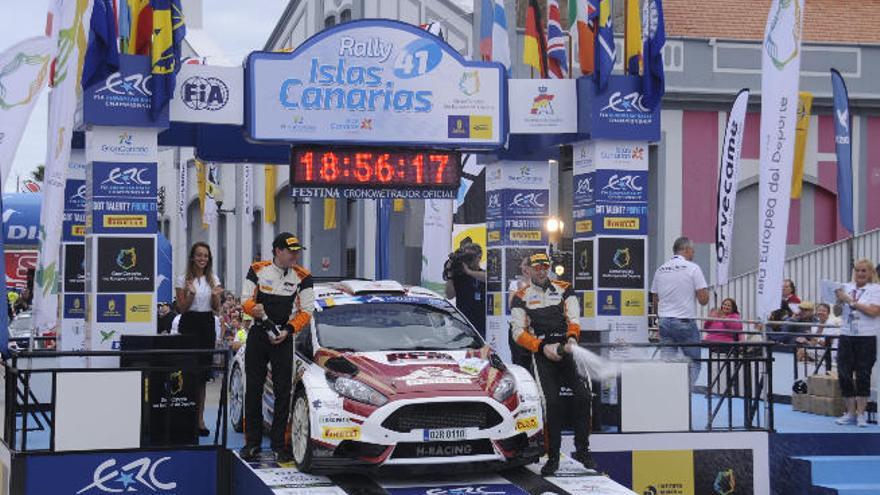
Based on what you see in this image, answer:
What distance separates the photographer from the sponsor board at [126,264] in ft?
45.6

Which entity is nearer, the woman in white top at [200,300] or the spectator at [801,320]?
the woman in white top at [200,300]

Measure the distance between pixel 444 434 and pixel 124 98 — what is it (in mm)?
5531

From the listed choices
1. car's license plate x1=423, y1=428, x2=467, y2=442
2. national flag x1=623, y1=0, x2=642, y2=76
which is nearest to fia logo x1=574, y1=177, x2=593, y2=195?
national flag x1=623, y1=0, x2=642, y2=76

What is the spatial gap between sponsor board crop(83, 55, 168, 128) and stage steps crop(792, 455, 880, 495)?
7438mm

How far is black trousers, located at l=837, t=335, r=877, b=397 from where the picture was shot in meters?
14.1

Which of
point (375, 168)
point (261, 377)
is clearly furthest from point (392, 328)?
point (375, 168)

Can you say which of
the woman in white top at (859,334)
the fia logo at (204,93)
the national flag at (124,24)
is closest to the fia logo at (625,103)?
the woman in white top at (859,334)

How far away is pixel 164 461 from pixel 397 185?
4.49 metres

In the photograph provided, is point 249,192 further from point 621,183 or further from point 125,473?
point 125,473

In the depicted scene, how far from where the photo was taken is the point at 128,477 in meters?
11.7

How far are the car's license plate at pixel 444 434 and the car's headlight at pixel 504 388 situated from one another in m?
0.40

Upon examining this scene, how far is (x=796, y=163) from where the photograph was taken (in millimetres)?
24906

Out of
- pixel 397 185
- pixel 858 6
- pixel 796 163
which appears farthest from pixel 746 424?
pixel 858 6

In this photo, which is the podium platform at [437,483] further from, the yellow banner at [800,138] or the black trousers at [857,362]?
the yellow banner at [800,138]
